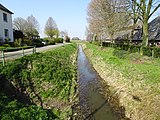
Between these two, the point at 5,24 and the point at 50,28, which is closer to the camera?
the point at 5,24

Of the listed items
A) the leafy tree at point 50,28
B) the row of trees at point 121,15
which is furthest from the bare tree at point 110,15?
the leafy tree at point 50,28

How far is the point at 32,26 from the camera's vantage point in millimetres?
63594

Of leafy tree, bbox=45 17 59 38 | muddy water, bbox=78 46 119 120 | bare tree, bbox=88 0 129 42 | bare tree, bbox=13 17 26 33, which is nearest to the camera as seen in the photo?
muddy water, bbox=78 46 119 120

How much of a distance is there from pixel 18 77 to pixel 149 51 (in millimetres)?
14330

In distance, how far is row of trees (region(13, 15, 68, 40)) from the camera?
60.3 meters

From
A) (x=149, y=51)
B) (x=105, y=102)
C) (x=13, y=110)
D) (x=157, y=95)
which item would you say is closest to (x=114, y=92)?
(x=105, y=102)

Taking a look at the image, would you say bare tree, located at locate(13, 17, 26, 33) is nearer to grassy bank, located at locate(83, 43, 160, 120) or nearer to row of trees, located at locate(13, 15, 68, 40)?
row of trees, located at locate(13, 15, 68, 40)

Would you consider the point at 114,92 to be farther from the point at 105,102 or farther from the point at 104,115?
the point at 104,115

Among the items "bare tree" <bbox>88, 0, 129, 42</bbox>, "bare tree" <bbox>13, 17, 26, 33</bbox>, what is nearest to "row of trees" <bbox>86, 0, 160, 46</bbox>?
"bare tree" <bbox>88, 0, 129, 42</bbox>

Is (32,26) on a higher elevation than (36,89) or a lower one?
higher

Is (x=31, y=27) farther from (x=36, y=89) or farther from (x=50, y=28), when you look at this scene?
(x=36, y=89)

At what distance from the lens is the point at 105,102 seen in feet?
32.2

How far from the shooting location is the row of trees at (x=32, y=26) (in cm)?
6034

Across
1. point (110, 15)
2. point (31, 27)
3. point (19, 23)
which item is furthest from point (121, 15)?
point (19, 23)
